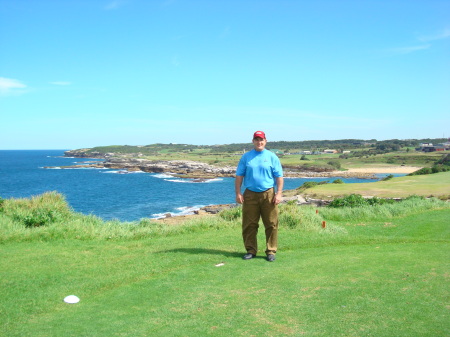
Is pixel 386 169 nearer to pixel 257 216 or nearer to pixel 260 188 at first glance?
pixel 257 216

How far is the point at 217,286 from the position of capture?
6668mm

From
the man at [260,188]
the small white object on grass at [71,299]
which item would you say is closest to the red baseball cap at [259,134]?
the man at [260,188]

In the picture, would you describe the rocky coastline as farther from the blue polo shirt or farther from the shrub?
the blue polo shirt

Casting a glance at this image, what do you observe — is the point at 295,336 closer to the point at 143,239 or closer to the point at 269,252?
the point at 269,252

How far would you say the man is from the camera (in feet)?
27.1

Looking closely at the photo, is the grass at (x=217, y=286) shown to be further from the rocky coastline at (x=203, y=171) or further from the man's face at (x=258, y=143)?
the rocky coastline at (x=203, y=171)

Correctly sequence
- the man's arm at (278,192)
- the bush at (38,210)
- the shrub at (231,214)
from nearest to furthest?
1. the man's arm at (278,192)
2. the bush at (38,210)
3. the shrub at (231,214)

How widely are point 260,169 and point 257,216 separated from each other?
3.51 feet

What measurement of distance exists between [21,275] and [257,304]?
462 cm

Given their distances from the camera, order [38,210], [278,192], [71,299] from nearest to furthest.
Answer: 1. [71,299]
2. [278,192]
3. [38,210]

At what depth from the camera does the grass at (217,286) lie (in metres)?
5.11

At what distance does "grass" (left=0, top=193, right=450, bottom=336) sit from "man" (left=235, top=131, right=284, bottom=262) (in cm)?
62

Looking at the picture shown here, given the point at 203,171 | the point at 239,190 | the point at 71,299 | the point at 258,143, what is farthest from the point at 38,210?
the point at 203,171

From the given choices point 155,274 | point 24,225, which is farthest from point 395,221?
point 24,225
